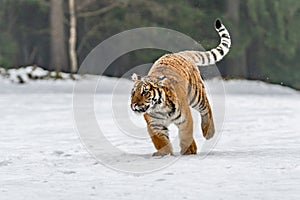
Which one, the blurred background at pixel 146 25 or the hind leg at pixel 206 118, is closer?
the hind leg at pixel 206 118

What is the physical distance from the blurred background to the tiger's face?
19509mm

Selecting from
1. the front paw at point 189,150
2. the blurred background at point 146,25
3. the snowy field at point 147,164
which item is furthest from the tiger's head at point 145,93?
the blurred background at point 146,25

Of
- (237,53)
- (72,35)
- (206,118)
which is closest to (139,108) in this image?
(206,118)

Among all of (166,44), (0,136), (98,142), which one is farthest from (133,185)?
(166,44)

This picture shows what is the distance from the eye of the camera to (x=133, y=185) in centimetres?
560

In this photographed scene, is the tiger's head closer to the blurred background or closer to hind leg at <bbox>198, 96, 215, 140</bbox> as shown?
hind leg at <bbox>198, 96, 215, 140</bbox>

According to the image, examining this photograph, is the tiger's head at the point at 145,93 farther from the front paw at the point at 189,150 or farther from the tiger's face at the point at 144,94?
the front paw at the point at 189,150

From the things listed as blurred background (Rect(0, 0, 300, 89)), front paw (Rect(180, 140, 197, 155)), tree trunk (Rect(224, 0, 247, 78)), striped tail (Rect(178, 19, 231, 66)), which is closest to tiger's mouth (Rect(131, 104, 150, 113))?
front paw (Rect(180, 140, 197, 155))

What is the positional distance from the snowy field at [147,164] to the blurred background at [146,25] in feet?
48.8

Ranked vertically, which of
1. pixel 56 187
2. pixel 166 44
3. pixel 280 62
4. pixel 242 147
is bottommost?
pixel 280 62

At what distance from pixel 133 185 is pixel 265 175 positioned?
1070 millimetres

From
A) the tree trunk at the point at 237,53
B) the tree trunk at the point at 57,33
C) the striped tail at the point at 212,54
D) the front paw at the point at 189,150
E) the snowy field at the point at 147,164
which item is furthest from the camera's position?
the tree trunk at the point at 237,53

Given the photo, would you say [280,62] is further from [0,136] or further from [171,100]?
[171,100]

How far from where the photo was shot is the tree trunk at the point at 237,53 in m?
28.3
